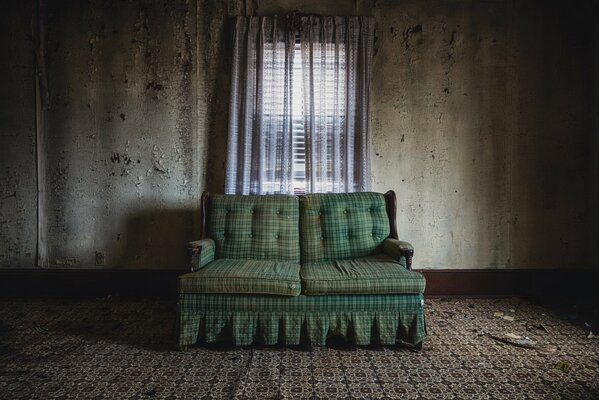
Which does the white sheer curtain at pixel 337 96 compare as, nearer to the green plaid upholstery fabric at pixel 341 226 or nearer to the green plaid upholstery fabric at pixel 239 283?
the green plaid upholstery fabric at pixel 341 226

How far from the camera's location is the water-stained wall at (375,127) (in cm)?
382

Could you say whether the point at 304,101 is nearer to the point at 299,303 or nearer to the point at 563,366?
the point at 299,303

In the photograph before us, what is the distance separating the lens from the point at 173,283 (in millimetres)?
3883

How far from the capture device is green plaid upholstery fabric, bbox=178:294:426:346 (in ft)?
8.76

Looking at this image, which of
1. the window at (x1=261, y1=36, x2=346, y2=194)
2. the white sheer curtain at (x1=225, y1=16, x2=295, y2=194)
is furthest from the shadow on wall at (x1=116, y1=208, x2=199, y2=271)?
the window at (x1=261, y1=36, x2=346, y2=194)

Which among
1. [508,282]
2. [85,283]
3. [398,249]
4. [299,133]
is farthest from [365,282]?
[85,283]

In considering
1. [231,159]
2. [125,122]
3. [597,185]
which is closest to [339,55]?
[231,159]

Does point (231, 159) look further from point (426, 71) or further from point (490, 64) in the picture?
point (490, 64)

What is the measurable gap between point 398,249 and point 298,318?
0.88 metres

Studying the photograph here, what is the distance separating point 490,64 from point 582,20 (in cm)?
97

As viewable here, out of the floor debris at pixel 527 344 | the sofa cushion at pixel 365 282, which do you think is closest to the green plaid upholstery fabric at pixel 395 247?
the sofa cushion at pixel 365 282

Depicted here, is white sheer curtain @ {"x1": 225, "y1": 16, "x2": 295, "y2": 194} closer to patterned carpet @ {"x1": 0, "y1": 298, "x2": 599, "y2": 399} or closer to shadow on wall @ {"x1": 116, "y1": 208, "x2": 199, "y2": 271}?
shadow on wall @ {"x1": 116, "y1": 208, "x2": 199, "y2": 271}

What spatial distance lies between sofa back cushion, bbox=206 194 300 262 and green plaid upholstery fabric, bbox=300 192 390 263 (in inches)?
4.0

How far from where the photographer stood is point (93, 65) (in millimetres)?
3828
